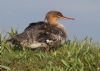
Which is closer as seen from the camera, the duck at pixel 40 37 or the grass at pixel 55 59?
the grass at pixel 55 59

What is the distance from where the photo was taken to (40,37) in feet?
35.4

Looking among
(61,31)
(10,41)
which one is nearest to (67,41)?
(61,31)

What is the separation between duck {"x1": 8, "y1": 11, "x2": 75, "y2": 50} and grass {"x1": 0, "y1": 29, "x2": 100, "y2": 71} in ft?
1.64

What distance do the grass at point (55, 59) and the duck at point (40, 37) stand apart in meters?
0.50

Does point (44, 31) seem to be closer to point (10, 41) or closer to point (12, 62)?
point (10, 41)

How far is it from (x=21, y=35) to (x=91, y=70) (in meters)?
2.99

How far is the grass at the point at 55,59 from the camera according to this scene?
8.34 meters

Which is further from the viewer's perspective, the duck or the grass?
the duck

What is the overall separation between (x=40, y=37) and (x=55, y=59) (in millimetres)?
1948

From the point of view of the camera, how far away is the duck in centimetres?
1058

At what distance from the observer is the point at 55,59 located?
29.2 feet

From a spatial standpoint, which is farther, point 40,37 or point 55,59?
point 40,37

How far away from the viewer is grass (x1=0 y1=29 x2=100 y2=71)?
27.3ft

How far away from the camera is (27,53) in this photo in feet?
31.1
